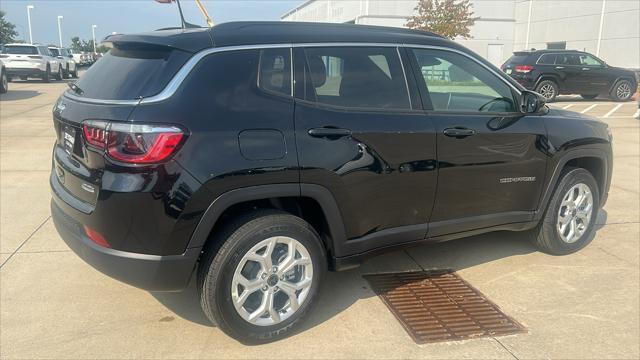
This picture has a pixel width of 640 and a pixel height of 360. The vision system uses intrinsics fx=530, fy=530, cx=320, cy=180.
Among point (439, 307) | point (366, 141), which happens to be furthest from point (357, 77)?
point (439, 307)

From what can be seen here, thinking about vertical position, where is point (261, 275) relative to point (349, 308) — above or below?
above

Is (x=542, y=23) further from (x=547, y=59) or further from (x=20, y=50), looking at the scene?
(x=20, y=50)

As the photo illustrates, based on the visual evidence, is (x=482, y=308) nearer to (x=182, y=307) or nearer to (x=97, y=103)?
(x=182, y=307)

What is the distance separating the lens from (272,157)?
9.80ft

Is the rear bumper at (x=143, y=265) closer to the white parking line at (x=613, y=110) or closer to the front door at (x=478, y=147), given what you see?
the front door at (x=478, y=147)

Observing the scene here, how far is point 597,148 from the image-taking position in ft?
15.2

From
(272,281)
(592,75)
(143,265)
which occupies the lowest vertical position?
(272,281)

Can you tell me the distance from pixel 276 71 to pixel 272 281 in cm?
126

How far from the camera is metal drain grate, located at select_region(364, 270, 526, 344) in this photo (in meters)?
3.41

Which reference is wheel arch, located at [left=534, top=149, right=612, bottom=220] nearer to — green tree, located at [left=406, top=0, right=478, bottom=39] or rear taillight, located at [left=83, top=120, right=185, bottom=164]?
rear taillight, located at [left=83, top=120, right=185, bottom=164]

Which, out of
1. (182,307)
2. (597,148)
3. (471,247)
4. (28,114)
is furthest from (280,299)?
(28,114)

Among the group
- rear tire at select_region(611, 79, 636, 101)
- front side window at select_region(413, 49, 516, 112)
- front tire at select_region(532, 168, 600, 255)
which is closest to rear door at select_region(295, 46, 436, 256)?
front side window at select_region(413, 49, 516, 112)

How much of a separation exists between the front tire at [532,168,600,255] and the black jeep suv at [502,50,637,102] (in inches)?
547

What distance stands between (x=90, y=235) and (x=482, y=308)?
2603 millimetres
